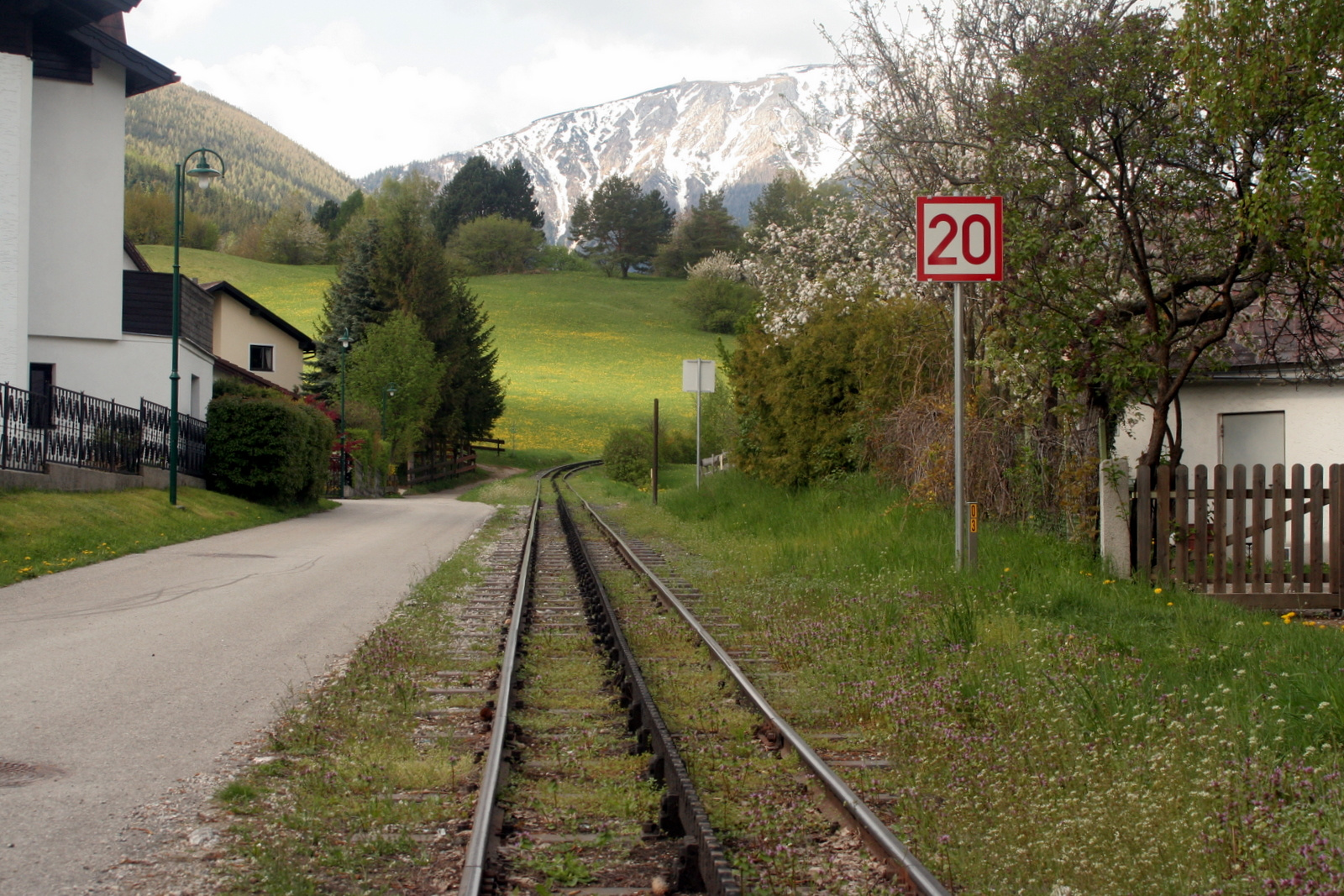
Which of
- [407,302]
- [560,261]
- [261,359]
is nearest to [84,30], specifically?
[407,302]

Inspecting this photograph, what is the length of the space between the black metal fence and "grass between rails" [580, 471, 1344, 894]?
48.2ft

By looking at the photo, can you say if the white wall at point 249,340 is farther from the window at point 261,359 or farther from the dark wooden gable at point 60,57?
the dark wooden gable at point 60,57

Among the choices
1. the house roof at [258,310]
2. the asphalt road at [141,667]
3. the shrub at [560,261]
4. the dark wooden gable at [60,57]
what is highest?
the shrub at [560,261]

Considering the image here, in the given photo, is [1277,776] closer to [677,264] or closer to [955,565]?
[955,565]

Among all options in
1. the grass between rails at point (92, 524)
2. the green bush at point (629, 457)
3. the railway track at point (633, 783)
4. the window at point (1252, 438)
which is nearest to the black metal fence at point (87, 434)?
the grass between rails at point (92, 524)

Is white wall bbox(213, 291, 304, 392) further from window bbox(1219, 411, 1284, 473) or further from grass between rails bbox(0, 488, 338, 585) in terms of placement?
window bbox(1219, 411, 1284, 473)

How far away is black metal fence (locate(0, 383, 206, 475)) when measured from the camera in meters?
19.7

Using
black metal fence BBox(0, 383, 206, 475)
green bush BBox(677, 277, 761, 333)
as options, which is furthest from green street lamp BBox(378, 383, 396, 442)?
green bush BBox(677, 277, 761, 333)

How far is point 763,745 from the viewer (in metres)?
5.82

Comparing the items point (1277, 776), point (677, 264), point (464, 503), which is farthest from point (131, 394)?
point (677, 264)

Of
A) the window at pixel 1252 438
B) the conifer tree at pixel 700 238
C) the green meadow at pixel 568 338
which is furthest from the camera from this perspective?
the conifer tree at pixel 700 238

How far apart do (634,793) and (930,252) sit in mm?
6514

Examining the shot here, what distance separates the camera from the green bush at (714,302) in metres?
101

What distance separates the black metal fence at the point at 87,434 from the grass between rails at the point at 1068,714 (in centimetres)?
1468
